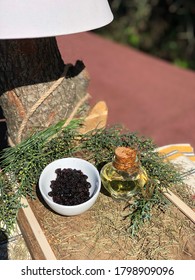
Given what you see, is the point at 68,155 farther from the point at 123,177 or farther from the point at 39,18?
the point at 39,18

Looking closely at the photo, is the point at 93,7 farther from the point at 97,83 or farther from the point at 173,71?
the point at 173,71

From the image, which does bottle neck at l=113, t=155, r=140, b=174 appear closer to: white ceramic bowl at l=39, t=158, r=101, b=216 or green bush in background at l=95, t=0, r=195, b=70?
white ceramic bowl at l=39, t=158, r=101, b=216

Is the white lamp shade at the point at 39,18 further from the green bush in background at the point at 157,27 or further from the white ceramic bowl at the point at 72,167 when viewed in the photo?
the green bush in background at the point at 157,27

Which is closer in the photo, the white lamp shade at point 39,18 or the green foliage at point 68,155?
the white lamp shade at point 39,18

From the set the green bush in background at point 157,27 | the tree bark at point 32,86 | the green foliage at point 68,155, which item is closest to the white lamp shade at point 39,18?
the tree bark at point 32,86

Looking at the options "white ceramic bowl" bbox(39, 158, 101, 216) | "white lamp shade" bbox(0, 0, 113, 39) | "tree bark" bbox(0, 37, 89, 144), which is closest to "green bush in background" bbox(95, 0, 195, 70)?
"tree bark" bbox(0, 37, 89, 144)
